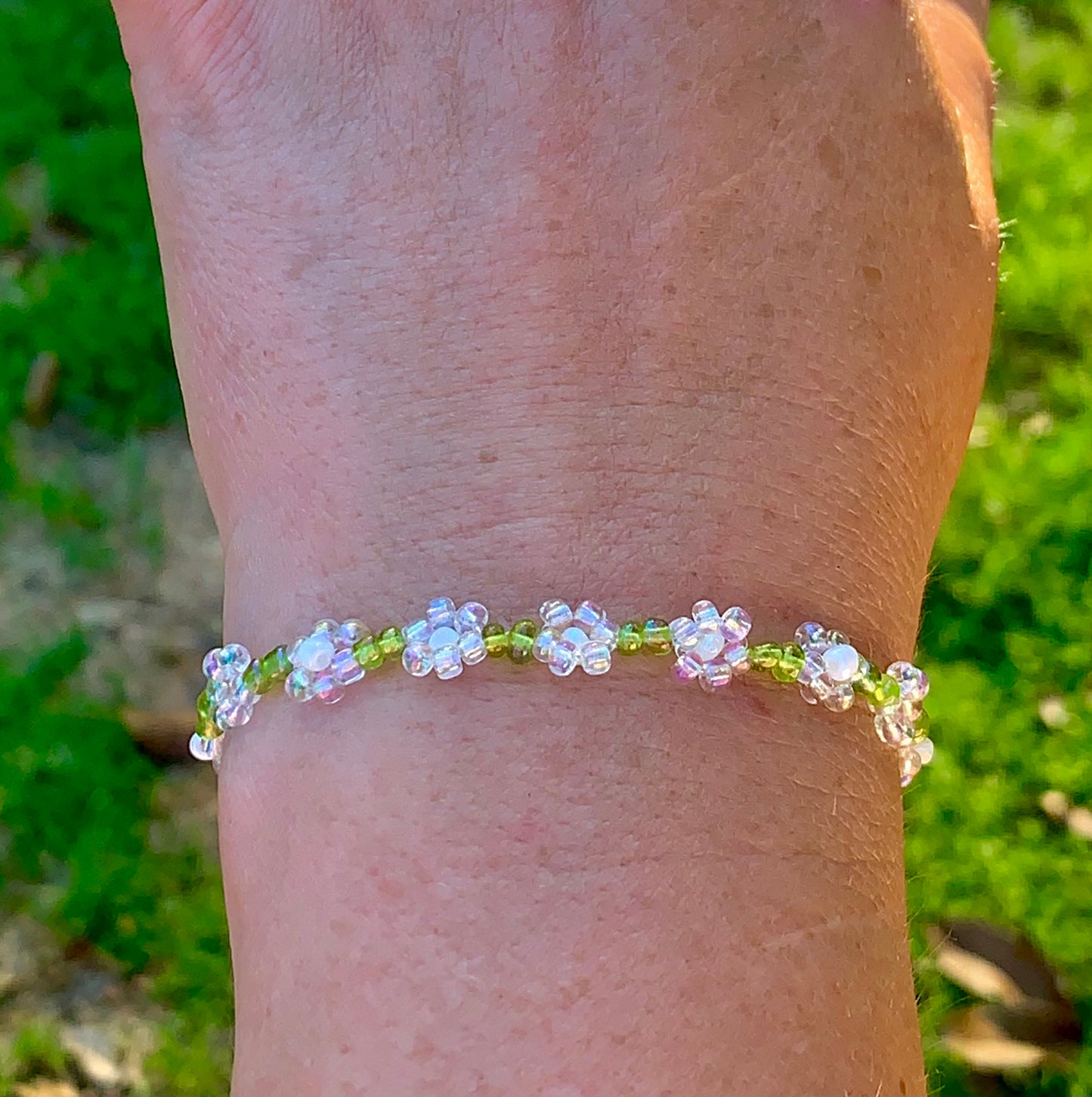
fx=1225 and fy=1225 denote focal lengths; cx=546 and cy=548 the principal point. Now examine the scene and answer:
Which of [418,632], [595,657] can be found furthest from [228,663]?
[595,657]

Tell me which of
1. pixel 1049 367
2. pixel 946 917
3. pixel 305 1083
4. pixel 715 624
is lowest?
pixel 946 917

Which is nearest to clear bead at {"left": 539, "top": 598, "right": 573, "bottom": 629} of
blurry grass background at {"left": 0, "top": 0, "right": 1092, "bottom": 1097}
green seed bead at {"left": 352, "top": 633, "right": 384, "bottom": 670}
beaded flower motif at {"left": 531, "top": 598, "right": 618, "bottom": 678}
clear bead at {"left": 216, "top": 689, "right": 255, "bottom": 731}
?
beaded flower motif at {"left": 531, "top": 598, "right": 618, "bottom": 678}

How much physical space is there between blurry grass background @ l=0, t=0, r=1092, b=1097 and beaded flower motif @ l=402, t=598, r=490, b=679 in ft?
1.90

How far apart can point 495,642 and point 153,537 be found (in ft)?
2.84

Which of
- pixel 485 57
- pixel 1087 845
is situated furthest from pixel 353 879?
pixel 1087 845

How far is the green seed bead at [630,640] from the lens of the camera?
727 mm

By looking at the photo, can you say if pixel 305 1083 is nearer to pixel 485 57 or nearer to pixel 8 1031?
pixel 8 1031

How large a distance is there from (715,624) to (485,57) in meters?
0.44

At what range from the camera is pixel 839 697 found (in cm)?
76

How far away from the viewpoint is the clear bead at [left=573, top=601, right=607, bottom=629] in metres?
0.73

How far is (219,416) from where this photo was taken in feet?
2.90

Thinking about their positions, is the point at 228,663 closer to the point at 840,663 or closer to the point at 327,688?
the point at 327,688

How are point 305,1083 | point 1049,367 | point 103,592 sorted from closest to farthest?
point 305,1083, point 103,592, point 1049,367

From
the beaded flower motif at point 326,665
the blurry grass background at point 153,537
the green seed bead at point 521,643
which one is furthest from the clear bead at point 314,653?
the blurry grass background at point 153,537
